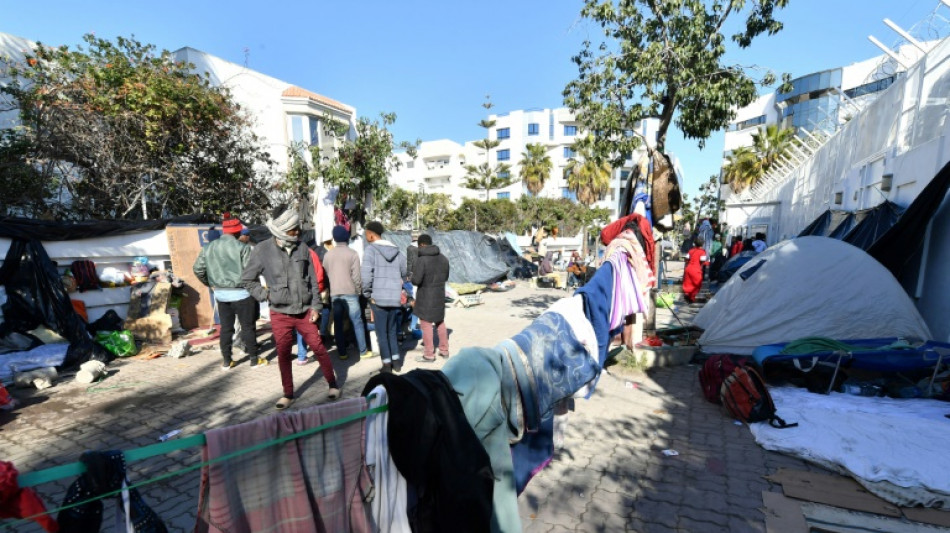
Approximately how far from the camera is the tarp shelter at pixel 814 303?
5680 mm

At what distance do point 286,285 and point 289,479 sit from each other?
125 inches

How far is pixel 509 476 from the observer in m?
2.03

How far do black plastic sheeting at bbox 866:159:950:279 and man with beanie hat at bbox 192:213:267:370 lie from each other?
9.63 metres

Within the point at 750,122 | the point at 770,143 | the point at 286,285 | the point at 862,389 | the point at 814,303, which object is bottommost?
the point at 862,389

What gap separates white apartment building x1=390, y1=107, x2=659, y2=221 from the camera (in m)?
52.7

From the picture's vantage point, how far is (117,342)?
6.64 m

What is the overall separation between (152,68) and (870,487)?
46.7 feet

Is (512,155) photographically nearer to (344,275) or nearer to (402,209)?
(402,209)

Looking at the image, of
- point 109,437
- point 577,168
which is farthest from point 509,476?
point 577,168

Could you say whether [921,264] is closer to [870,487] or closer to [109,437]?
[870,487]

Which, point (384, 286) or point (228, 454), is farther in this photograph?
point (384, 286)

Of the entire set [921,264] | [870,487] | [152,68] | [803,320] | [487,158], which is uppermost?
[487,158]

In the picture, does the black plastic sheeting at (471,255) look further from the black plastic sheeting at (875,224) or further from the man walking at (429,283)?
the black plastic sheeting at (875,224)

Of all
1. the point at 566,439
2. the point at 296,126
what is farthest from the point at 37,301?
the point at 296,126
